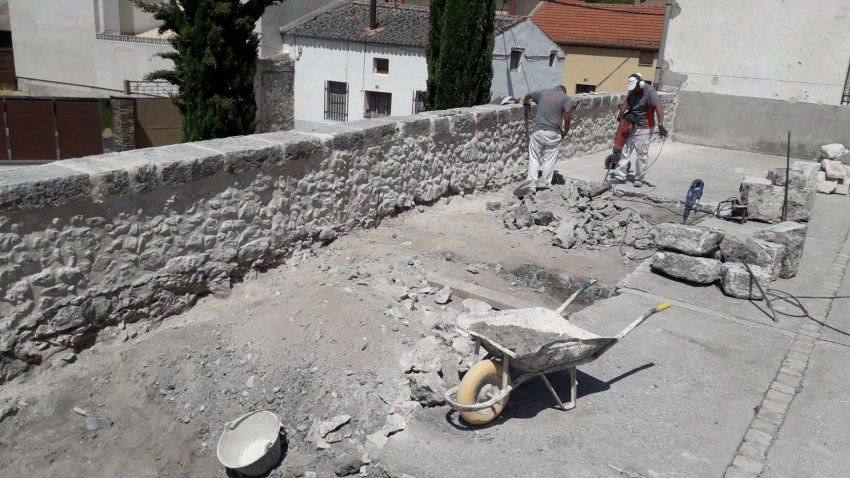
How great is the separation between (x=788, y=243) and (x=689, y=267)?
1.19 metres

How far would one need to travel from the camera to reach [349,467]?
3965 millimetres

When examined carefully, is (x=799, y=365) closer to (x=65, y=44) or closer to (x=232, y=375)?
(x=232, y=375)

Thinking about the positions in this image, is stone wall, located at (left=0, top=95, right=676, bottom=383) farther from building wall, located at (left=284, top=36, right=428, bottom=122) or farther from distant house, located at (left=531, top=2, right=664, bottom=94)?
distant house, located at (left=531, top=2, right=664, bottom=94)

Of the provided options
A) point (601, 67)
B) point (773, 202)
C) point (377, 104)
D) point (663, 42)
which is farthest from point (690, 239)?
point (601, 67)

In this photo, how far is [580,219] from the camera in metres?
8.20

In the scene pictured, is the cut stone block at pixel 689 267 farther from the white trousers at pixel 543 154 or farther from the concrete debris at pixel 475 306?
the white trousers at pixel 543 154

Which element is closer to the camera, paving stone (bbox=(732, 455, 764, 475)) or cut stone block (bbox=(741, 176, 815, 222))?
paving stone (bbox=(732, 455, 764, 475))

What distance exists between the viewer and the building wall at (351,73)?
24312 millimetres

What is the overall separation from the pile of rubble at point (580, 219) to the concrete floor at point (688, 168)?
118 centimetres

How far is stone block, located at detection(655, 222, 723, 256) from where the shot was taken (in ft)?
22.1

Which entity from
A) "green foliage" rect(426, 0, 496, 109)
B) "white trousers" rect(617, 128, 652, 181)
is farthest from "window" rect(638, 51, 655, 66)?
"white trousers" rect(617, 128, 652, 181)

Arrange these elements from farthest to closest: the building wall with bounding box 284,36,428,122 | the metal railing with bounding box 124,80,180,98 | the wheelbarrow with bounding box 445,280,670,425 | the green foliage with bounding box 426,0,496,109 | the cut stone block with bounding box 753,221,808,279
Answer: the building wall with bounding box 284,36,428,122 < the metal railing with bounding box 124,80,180,98 < the green foliage with bounding box 426,0,496,109 < the cut stone block with bounding box 753,221,808,279 < the wheelbarrow with bounding box 445,280,670,425

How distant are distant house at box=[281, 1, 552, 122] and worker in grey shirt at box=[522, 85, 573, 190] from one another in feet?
49.6

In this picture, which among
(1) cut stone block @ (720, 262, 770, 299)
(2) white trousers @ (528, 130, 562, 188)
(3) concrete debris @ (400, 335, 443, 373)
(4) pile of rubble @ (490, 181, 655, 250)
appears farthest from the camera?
(2) white trousers @ (528, 130, 562, 188)
